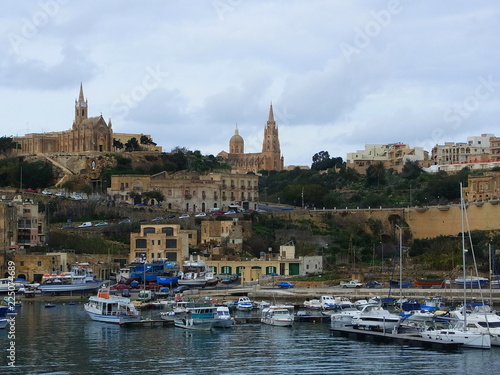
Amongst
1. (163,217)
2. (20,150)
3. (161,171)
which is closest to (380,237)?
(163,217)

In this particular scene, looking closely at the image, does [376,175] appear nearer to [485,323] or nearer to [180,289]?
[180,289]

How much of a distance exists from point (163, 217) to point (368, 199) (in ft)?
84.7

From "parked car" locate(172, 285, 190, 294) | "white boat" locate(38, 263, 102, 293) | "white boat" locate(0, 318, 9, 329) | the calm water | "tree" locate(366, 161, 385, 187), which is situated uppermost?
"tree" locate(366, 161, 385, 187)

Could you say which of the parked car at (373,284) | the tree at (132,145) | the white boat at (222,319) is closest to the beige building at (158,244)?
the parked car at (373,284)

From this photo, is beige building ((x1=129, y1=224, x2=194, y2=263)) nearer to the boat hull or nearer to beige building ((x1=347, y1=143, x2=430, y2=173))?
the boat hull

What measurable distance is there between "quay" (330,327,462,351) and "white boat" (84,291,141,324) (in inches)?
446

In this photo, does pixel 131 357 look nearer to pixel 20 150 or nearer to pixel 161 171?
pixel 161 171

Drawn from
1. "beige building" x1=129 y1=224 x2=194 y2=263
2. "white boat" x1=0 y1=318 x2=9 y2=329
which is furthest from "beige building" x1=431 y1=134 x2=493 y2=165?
"white boat" x1=0 y1=318 x2=9 y2=329

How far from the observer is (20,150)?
398 feet

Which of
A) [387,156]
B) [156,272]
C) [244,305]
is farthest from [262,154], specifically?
[244,305]

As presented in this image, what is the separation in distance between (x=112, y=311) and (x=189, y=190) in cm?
4097

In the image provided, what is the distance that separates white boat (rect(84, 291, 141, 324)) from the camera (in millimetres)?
57812

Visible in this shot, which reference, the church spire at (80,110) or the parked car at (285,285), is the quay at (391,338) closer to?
the parked car at (285,285)

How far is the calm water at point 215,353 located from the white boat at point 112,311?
104cm
